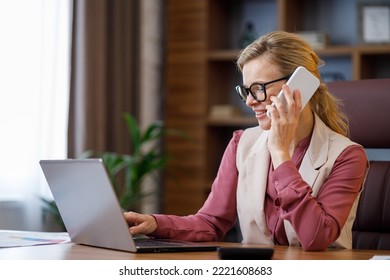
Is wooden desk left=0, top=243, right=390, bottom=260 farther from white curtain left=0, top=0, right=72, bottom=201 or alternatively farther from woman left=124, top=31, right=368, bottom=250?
white curtain left=0, top=0, right=72, bottom=201

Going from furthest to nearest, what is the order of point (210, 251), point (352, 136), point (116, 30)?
point (116, 30), point (352, 136), point (210, 251)

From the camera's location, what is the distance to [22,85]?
3.83m

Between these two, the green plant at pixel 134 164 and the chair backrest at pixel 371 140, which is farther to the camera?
the green plant at pixel 134 164

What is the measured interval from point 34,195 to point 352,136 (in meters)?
2.09

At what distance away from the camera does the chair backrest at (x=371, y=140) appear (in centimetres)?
225

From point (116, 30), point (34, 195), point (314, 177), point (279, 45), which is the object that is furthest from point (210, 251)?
point (116, 30)

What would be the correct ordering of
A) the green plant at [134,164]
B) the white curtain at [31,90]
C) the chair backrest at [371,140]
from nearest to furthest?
the chair backrest at [371,140]
the white curtain at [31,90]
the green plant at [134,164]

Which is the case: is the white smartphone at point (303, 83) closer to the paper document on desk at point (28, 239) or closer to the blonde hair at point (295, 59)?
the blonde hair at point (295, 59)

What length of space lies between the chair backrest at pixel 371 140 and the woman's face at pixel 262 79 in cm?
36

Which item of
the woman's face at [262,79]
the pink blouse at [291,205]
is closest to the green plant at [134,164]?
the pink blouse at [291,205]

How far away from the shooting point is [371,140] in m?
2.28

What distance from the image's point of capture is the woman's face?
78.7 inches

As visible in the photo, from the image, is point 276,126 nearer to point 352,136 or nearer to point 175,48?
Answer: point 352,136
